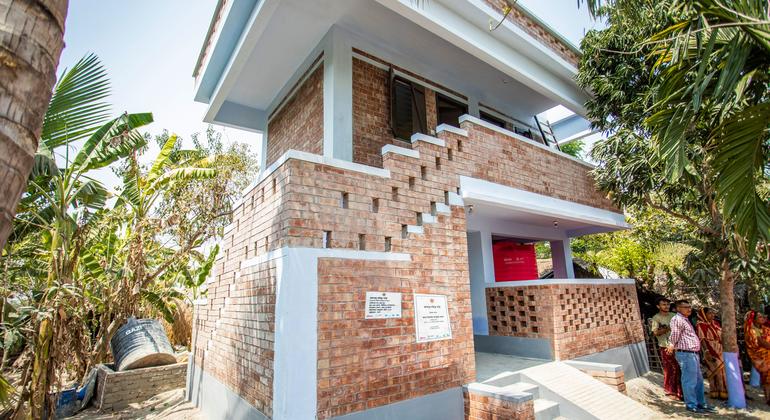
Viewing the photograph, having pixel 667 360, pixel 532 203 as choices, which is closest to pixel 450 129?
pixel 532 203

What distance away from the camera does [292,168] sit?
468 cm

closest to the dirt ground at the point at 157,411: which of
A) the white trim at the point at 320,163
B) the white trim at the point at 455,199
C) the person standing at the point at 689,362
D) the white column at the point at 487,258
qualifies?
the white trim at the point at 320,163

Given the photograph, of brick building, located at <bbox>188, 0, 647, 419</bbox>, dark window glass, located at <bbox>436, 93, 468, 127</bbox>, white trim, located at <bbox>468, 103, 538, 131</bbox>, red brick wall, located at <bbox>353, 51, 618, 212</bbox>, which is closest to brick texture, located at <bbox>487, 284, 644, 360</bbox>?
brick building, located at <bbox>188, 0, 647, 419</bbox>

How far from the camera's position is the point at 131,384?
7.88m

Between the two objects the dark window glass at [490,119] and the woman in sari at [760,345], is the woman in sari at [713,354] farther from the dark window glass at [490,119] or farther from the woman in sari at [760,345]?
the dark window glass at [490,119]

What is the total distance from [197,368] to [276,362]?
14.3ft

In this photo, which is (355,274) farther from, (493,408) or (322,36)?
(322,36)

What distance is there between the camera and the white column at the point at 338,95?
259 inches

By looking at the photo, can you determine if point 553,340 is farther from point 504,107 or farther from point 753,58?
point 504,107

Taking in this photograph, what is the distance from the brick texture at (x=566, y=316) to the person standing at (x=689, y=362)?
1456 millimetres

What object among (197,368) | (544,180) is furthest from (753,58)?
(197,368)

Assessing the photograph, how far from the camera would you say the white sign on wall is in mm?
5277

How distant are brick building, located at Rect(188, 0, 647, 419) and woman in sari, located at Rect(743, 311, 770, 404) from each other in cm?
206

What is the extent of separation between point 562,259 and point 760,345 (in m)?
5.02
